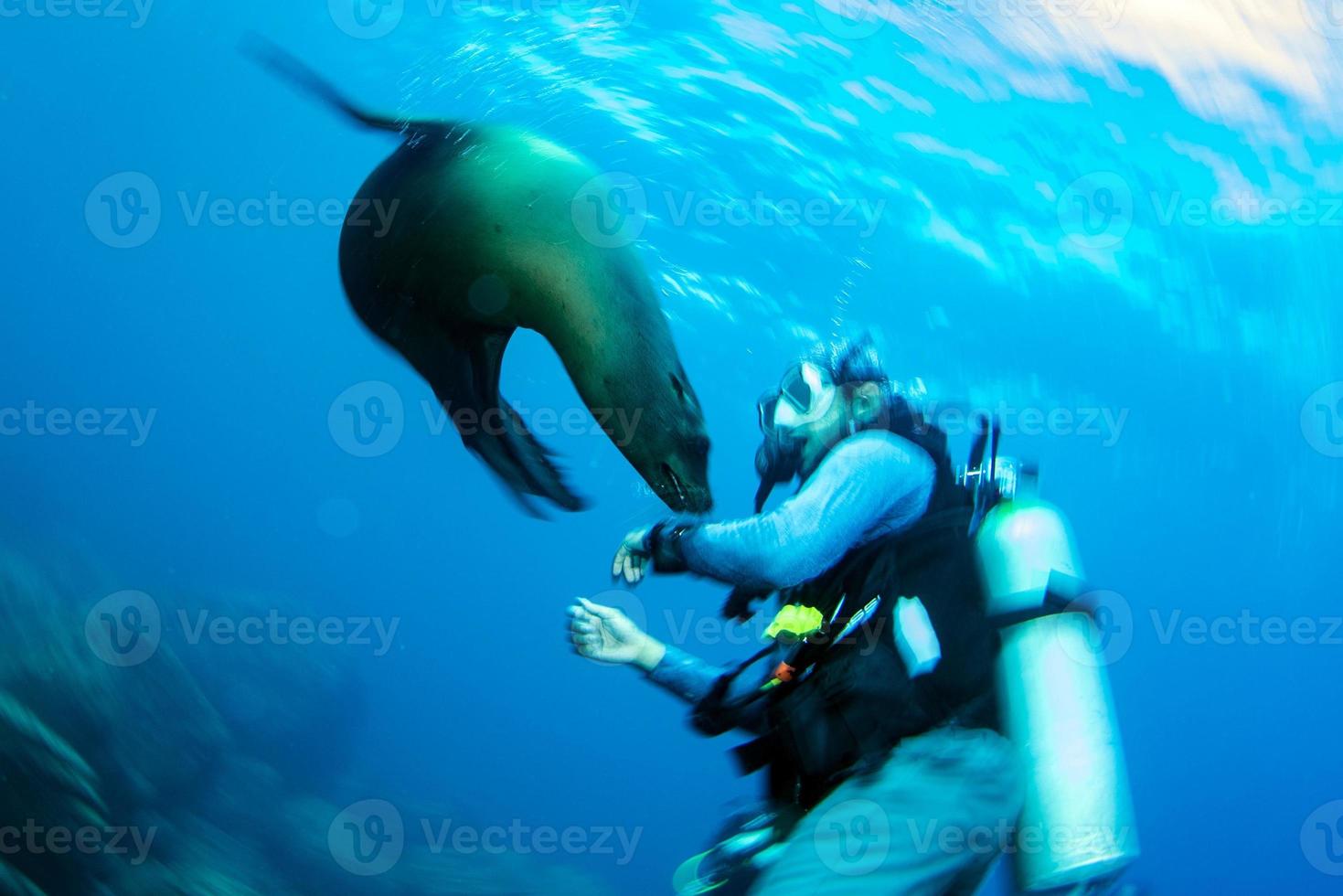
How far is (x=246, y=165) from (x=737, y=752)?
23.8 ft

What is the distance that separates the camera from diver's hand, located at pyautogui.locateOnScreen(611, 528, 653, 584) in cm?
260

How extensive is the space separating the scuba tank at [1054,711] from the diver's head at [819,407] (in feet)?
1.95

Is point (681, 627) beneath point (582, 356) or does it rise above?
beneath

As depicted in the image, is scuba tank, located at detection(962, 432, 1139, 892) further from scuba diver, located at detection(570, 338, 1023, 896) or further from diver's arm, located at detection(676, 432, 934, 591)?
diver's arm, located at detection(676, 432, 934, 591)

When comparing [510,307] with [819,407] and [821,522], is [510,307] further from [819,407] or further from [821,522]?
[821,522]

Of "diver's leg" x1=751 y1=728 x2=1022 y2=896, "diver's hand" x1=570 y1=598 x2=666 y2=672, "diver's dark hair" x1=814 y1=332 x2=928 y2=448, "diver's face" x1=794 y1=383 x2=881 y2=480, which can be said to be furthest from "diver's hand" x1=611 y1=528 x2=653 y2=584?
"diver's leg" x1=751 y1=728 x2=1022 y2=896

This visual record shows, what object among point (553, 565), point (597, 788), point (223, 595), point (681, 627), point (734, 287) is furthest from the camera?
point (597, 788)

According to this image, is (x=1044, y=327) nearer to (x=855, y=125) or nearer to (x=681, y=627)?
(x=855, y=125)

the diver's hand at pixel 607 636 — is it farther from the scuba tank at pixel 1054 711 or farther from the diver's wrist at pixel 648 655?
the scuba tank at pixel 1054 711

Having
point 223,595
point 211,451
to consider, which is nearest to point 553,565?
point 211,451

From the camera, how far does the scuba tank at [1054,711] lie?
89.8 inches

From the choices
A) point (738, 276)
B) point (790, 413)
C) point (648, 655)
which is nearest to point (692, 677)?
point (648, 655)

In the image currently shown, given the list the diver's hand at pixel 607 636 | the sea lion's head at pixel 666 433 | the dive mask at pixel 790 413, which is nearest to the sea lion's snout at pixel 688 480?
the sea lion's head at pixel 666 433

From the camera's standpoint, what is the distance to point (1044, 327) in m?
6.93
